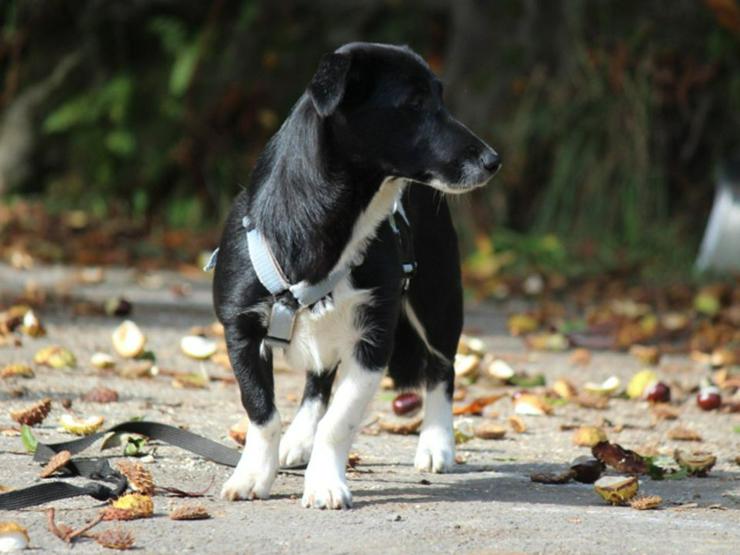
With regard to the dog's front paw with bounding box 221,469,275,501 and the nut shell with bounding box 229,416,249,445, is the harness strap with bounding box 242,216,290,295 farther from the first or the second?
the nut shell with bounding box 229,416,249,445

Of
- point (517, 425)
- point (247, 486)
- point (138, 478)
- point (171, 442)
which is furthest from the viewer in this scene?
point (517, 425)

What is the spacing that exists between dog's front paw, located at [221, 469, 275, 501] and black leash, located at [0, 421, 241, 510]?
0.84 feet

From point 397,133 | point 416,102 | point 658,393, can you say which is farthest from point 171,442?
point 658,393

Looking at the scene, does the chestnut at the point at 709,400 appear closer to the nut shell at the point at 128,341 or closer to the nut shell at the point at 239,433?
the nut shell at the point at 239,433

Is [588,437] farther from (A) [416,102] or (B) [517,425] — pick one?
(A) [416,102]

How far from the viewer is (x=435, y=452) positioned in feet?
14.1

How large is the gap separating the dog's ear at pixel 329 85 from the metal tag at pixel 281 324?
57 cm

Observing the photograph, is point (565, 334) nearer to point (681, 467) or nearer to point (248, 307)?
point (681, 467)

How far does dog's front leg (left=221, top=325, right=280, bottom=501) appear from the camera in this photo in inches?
147

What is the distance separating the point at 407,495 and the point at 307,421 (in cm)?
73

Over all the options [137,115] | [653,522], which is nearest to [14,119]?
[137,115]

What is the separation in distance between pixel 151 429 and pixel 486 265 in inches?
263

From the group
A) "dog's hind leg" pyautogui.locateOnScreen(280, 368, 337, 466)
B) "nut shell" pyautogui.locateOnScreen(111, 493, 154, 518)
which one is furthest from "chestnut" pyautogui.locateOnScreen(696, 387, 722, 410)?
"nut shell" pyautogui.locateOnScreen(111, 493, 154, 518)

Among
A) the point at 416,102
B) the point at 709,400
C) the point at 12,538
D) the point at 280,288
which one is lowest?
the point at 12,538
